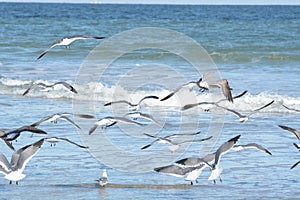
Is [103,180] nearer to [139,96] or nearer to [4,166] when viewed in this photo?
[4,166]

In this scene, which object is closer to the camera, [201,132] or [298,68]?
[201,132]

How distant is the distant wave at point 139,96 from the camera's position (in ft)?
45.9

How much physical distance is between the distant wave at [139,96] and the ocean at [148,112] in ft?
0.06

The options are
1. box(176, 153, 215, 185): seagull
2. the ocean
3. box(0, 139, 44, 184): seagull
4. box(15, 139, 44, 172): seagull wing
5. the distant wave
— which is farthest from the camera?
the distant wave

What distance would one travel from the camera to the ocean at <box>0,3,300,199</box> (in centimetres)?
852

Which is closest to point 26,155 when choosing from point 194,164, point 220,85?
point 194,164

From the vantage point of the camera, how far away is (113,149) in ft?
33.3

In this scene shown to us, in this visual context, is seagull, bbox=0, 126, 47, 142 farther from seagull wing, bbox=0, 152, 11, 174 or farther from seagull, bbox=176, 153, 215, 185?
seagull, bbox=176, 153, 215, 185

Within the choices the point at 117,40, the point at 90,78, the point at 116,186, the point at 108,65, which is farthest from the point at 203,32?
the point at 116,186

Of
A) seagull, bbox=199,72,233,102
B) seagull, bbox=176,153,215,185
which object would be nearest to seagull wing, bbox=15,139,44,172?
seagull, bbox=176,153,215,185

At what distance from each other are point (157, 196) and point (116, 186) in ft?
1.70

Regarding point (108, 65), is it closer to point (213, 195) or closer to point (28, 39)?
point (28, 39)

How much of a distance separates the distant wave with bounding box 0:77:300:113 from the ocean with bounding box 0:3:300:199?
20 millimetres

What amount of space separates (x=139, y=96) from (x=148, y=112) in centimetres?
211
